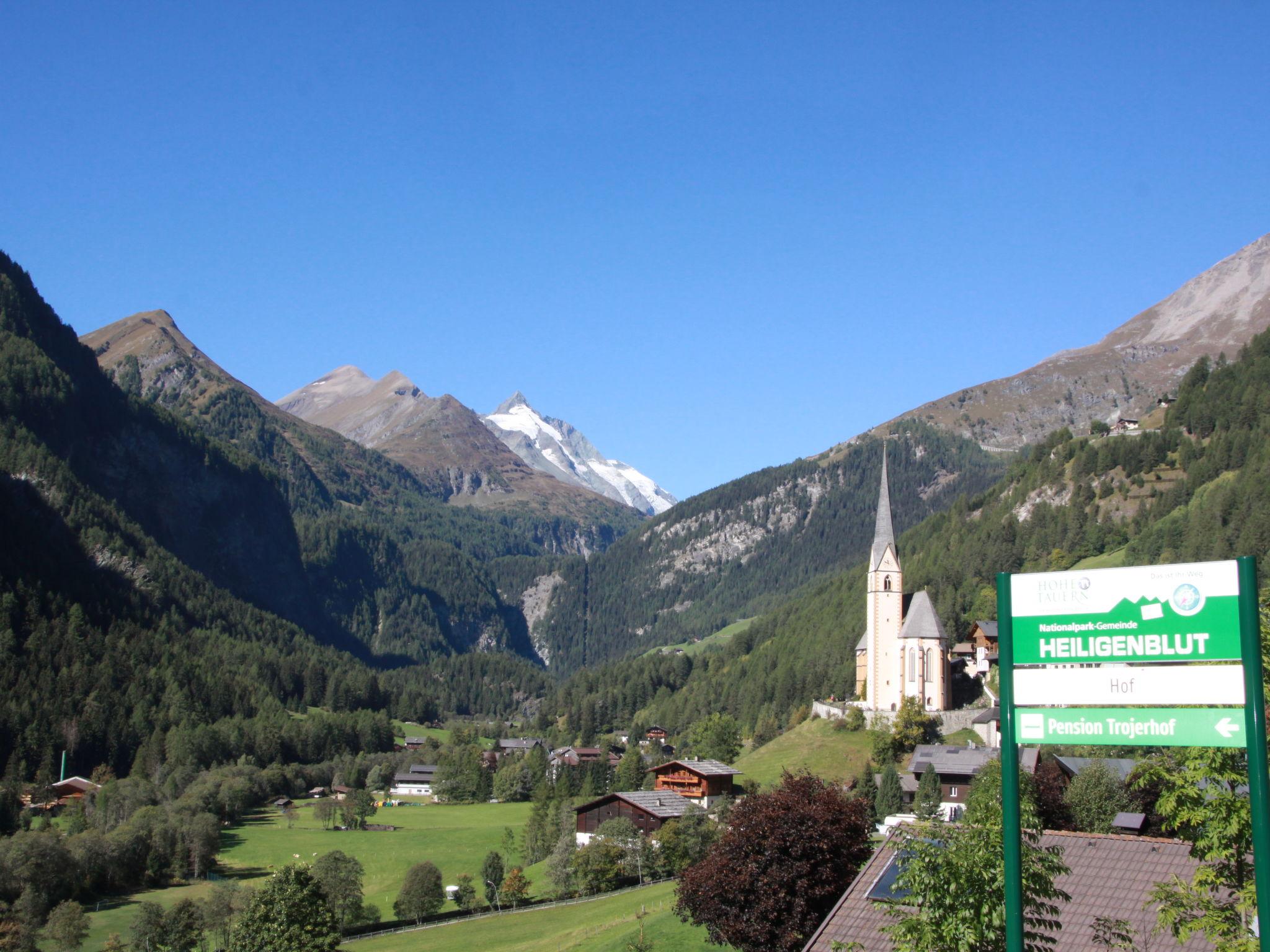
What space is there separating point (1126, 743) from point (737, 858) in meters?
31.4

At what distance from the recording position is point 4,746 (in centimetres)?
16425

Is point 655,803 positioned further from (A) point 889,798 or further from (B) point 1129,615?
(B) point 1129,615

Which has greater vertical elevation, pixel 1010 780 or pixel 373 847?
pixel 1010 780

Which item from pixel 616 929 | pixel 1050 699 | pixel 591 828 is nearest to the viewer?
pixel 1050 699

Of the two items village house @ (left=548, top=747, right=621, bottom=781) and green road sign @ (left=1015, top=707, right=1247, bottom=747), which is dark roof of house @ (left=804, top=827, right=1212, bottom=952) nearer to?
green road sign @ (left=1015, top=707, right=1247, bottom=747)

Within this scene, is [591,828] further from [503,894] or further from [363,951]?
[363,951]

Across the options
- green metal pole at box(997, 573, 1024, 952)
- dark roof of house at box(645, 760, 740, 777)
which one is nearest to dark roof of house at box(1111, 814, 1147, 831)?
green metal pole at box(997, 573, 1024, 952)

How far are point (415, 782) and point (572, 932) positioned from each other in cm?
11623

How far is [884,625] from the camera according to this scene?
119 metres

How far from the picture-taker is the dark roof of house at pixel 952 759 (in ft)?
283

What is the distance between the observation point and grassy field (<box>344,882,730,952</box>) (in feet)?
162

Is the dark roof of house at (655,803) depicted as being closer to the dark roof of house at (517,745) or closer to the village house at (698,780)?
the village house at (698,780)

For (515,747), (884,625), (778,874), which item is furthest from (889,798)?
(515,747)

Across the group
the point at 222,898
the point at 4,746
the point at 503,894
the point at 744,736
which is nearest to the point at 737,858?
the point at 503,894
